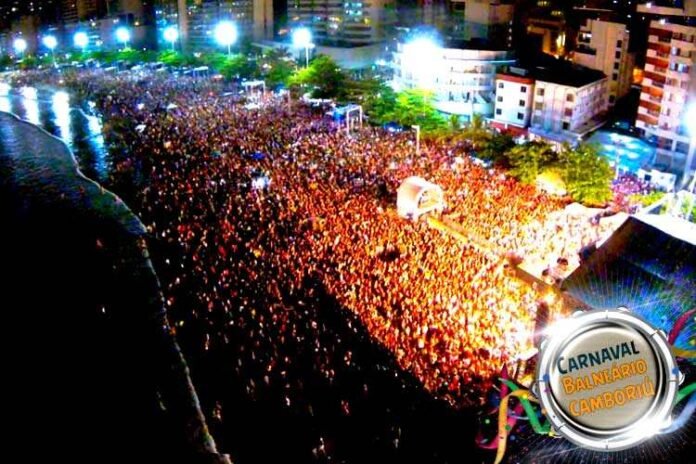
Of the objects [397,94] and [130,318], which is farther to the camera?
[397,94]

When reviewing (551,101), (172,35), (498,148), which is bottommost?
(498,148)

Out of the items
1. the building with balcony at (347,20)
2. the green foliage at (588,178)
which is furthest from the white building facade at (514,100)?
the building with balcony at (347,20)

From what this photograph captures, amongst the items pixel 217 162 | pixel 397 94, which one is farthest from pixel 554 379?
pixel 397 94

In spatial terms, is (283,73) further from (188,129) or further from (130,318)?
(130,318)

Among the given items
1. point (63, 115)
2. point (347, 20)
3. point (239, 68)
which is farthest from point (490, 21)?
point (63, 115)

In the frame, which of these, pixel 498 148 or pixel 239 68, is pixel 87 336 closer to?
pixel 498 148

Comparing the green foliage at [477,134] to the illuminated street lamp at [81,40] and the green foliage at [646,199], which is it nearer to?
the green foliage at [646,199]

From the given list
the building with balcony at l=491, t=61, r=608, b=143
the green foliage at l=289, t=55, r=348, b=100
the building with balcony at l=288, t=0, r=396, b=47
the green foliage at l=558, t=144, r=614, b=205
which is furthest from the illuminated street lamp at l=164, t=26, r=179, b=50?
the green foliage at l=558, t=144, r=614, b=205
